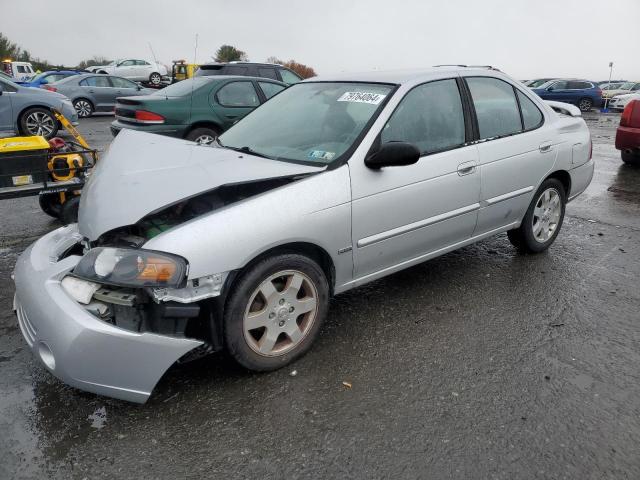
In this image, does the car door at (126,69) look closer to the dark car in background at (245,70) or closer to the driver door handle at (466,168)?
the dark car in background at (245,70)

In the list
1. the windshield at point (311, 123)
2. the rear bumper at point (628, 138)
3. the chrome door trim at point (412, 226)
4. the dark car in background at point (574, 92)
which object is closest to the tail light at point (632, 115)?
the rear bumper at point (628, 138)

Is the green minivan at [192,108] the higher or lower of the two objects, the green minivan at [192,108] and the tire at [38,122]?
the higher

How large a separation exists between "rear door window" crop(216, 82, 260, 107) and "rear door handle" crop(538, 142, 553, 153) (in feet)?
17.6

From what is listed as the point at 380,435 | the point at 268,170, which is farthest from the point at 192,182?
the point at 380,435

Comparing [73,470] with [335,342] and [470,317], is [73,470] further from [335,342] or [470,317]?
[470,317]

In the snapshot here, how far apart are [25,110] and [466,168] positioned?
9.41 metres

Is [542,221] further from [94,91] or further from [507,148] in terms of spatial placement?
[94,91]

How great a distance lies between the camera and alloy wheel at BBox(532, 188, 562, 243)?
455 centimetres

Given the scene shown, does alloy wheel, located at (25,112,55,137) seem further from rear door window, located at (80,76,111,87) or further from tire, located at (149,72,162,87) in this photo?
tire, located at (149,72,162,87)

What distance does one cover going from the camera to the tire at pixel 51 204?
221 inches

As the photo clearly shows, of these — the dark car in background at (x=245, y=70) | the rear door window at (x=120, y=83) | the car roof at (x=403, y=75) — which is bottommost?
the rear door window at (x=120, y=83)

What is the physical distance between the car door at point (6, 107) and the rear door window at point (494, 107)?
9156 mm

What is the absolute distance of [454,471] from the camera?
7.23 ft

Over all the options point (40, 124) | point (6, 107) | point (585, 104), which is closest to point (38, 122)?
point (40, 124)
